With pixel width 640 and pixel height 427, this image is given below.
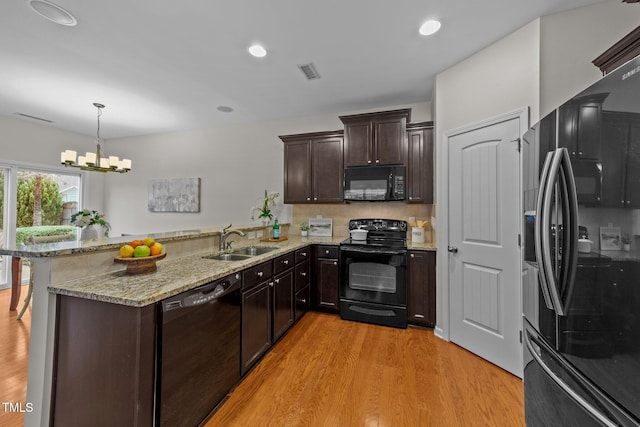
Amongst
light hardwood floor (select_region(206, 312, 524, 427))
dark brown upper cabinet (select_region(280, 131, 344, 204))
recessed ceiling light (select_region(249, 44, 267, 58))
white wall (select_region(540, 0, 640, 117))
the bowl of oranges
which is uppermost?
recessed ceiling light (select_region(249, 44, 267, 58))

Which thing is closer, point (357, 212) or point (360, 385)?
point (360, 385)

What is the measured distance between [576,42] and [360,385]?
2.97m

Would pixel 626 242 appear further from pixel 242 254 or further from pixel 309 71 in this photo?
pixel 309 71

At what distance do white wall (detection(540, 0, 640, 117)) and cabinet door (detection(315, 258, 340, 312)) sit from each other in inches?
96.4

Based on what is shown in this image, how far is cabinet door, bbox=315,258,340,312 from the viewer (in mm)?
3229

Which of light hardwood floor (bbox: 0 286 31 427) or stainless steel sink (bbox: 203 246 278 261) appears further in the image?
stainless steel sink (bbox: 203 246 278 261)

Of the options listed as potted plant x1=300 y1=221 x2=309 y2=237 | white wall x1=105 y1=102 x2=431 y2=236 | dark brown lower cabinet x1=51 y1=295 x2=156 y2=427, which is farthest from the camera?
white wall x1=105 y1=102 x2=431 y2=236

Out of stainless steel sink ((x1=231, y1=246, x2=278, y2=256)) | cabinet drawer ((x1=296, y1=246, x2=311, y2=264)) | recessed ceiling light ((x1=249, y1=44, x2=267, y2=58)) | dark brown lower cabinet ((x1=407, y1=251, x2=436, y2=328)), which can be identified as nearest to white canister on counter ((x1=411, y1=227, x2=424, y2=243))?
dark brown lower cabinet ((x1=407, y1=251, x2=436, y2=328))

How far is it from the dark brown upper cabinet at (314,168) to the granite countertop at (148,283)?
6.07 feet

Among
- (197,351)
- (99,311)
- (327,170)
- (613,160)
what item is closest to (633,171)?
(613,160)

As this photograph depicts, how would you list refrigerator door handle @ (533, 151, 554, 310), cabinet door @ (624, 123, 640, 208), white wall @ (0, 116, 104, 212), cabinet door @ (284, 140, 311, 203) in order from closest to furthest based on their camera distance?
cabinet door @ (624, 123, 640, 208) < refrigerator door handle @ (533, 151, 554, 310) < cabinet door @ (284, 140, 311, 203) < white wall @ (0, 116, 104, 212)

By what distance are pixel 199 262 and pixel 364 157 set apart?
7.63 feet

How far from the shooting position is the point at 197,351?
1.52 m

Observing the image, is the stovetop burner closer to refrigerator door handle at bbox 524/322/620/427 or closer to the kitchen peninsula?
refrigerator door handle at bbox 524/322/620/427
